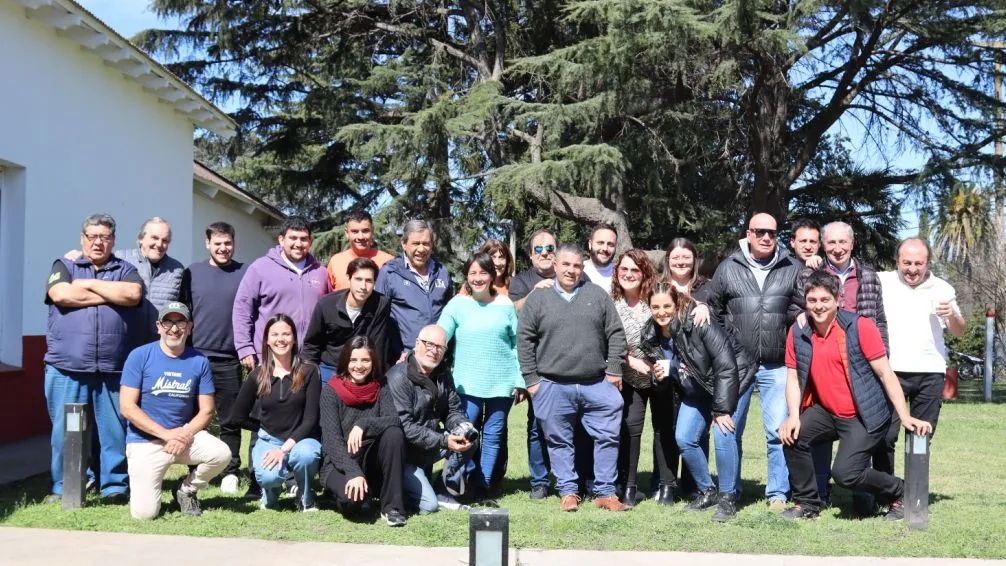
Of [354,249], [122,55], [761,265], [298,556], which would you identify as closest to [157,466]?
[298,556]

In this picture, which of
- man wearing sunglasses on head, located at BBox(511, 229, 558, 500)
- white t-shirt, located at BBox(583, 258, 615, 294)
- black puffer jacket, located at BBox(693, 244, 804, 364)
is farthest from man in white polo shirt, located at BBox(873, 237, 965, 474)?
man wearing sunglasses on head, located at BBox(511, 229, 558, 500)

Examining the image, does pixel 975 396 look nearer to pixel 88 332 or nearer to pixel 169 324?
pixel 169 324

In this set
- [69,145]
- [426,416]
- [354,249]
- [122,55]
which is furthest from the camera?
[122,55]

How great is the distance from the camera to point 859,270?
257 inches

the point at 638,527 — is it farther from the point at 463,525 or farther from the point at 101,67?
the point at 101,67

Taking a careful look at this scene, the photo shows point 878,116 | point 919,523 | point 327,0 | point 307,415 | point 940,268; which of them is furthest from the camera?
point 940,268

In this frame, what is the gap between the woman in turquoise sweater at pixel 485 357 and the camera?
22.2 ft

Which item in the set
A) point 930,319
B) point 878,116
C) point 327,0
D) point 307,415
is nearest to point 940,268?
point 878,116

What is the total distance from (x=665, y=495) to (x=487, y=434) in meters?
1.36

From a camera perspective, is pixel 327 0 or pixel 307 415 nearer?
pixel 307 415

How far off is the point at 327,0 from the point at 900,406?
17.2 meters

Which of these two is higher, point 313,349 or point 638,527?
point 313,349

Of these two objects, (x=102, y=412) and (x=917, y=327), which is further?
(x=102, y=412)

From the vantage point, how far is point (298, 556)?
5.21m
